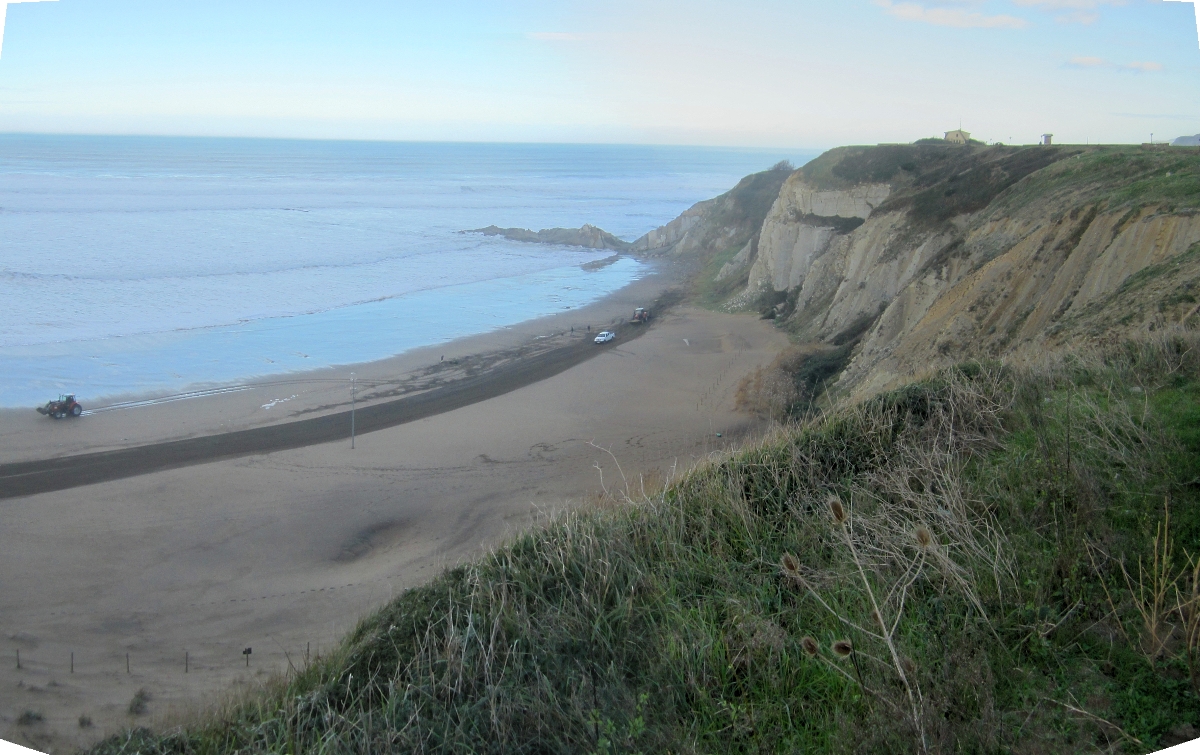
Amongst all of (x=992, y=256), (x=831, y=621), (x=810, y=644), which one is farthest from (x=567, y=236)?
(x=810, y=644)

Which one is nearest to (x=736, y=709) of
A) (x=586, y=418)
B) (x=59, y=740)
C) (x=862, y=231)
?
(x=59, y=740)

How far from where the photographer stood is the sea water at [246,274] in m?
30.0

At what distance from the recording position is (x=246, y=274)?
48688 mm

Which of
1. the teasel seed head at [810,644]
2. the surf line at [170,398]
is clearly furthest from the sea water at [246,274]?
the teasel seed head at [810,644]

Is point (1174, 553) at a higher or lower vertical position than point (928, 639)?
higher

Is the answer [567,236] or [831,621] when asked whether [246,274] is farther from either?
[831,621]

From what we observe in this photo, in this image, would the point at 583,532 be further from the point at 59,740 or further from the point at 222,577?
the point at 222,577

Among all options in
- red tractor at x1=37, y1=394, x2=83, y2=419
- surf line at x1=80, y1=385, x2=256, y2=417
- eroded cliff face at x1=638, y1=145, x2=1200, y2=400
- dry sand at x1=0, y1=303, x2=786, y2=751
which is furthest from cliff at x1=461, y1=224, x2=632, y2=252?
red tractor at x1=37, y1=394, x2=83, y2=419

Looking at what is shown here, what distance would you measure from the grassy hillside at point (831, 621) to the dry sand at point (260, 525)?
1623 mm

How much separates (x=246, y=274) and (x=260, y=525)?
37.7 m

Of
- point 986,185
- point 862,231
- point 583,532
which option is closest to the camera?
point 583,532

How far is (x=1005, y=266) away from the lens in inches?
725

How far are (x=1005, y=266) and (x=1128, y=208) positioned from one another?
9.15 ft

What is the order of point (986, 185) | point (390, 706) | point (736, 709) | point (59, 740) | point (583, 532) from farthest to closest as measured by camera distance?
point (986, 185), point (59, 740), point (583, 532), point (390, 706), point (736, 709)
